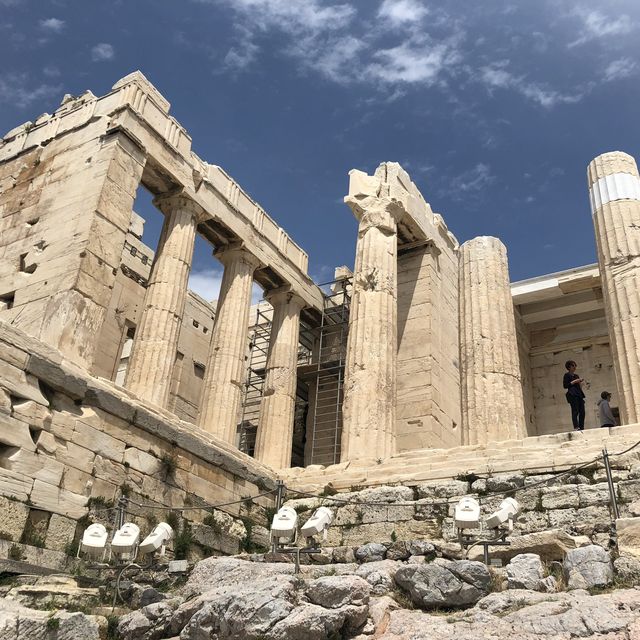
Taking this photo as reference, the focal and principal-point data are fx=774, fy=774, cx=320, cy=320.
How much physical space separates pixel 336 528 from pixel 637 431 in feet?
16.5

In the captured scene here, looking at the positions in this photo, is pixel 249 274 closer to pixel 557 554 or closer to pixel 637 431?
pixel 637 431

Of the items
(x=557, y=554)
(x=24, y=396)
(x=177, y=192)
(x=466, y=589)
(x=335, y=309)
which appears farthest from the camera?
(x=335, y=309)

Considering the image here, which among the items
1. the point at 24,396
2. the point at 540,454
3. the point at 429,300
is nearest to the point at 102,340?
the point at 429,300

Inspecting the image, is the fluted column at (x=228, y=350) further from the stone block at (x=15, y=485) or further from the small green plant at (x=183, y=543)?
the stone block at (x=15, y=485)

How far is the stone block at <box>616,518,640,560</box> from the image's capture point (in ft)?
25.4

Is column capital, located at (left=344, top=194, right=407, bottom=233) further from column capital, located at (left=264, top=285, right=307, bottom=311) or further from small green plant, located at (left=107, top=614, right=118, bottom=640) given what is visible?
small green plant, located at (left=107, top=614, right=118, bottom=640)

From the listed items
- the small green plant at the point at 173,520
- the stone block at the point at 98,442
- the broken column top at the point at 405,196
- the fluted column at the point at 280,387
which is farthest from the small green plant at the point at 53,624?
the broken column top at the point at 405,196

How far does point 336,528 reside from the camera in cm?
1241

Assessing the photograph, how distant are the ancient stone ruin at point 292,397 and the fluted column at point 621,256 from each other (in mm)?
51

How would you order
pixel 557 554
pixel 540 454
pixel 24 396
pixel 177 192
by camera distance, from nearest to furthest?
A: pixel 557 554, pixel 24 396, pixel 540 454, pixel 177 192

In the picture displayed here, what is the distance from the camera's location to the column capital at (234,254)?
802 inches

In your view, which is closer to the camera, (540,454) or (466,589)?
(466,589)

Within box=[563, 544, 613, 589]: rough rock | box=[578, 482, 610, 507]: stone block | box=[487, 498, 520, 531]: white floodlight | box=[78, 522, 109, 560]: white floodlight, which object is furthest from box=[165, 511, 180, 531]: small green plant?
box=[563, 544, 613, 589]: rough rock

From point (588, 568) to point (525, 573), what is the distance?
55 cm
